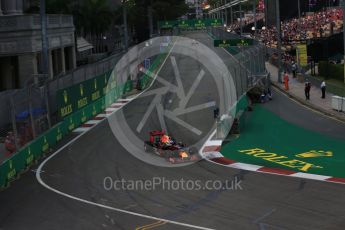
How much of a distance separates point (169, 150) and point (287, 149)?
5651mm

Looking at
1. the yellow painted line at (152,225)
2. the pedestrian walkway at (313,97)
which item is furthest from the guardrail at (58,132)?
the pedestrian walkway at (313,97)

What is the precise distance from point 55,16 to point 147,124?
2056 centimetres

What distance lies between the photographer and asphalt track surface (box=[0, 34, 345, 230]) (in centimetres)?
1741

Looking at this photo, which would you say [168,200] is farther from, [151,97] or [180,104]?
[151,97]

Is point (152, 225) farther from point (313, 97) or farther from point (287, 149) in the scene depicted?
point (313, 97)

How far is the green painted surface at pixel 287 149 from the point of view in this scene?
952 inches

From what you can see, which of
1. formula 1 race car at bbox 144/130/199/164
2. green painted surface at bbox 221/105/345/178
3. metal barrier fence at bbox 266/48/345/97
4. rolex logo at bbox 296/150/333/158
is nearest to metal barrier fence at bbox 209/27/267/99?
metal barrier fence at bbox 266/48/345/97

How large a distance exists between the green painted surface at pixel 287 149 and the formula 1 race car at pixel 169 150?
1.86m

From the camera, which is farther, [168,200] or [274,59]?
[274,59]

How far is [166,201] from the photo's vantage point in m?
19.6

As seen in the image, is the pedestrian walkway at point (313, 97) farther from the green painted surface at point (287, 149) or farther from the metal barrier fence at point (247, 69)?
the green painted surface at point (287, 149)

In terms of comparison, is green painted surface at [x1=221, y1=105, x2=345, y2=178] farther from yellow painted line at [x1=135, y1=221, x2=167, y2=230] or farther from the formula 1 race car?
yellow painted line at [x1=135, y1=221, x2=167, y2=230]

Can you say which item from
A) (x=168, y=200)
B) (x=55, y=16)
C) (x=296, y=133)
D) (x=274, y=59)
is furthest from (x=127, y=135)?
(x=274, y=59)

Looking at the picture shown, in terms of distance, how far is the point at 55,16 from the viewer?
5119 centimetres
